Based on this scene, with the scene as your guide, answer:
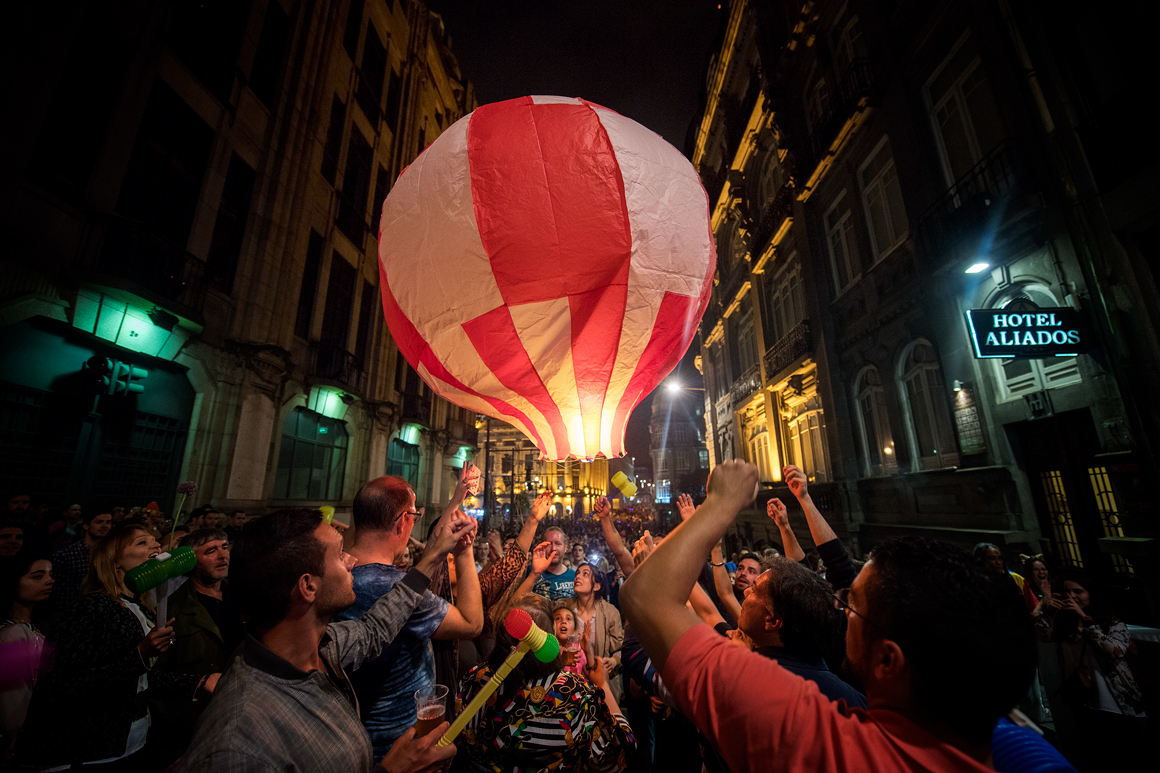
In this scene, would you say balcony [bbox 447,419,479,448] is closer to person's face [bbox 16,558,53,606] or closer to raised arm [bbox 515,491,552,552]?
raised arm [bbox 515,491,552,552]

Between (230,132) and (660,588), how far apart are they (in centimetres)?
1373

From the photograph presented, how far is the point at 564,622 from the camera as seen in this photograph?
3.34m

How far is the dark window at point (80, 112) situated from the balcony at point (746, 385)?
61.3 feet

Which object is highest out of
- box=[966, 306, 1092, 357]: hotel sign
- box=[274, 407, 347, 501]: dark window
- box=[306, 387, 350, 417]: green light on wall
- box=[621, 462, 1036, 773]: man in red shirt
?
box=[306, 387, 350, 417]: green light on wall

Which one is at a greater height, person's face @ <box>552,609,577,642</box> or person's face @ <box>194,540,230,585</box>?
person's face @ <box>194,540,230,585</box>

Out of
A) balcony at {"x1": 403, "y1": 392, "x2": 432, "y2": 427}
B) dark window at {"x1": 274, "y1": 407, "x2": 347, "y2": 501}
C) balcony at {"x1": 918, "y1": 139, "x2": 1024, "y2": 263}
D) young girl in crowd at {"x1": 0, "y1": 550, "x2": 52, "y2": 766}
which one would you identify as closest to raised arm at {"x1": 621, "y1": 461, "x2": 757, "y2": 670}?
young girl in crowd at {"x1": 0, "y1": 550, "x2": 52, "y2": 766}

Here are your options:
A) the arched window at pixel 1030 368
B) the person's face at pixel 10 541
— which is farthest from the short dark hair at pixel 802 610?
the arched window at pixel 1030 368

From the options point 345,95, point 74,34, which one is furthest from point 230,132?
point 345,95

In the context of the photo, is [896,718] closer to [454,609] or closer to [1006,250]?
[454,609]

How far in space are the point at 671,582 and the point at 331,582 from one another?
145 cm

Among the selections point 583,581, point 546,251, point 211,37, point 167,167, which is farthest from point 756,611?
point 211,37

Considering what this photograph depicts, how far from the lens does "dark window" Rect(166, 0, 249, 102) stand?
9133 mm

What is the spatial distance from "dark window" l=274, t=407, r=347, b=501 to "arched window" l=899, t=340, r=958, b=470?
1446 centimetres

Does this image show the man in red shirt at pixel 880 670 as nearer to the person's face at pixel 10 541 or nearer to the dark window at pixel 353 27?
the person's face at pixel 10 541
